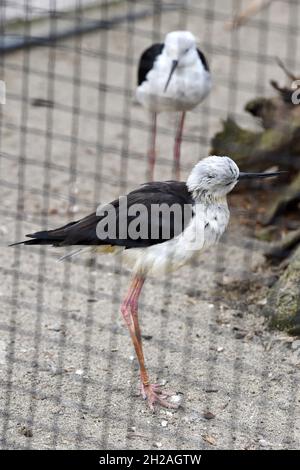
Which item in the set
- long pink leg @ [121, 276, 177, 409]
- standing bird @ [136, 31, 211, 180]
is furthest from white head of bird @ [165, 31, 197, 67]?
long pink leg @ [121, 276, 177, 409]

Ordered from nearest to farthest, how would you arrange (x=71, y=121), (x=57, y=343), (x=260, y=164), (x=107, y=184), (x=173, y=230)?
(x=173, y=230) < (x=57, y=343) < (x=260, y=164) < (x=107, y=184) < (x=71, y=121)

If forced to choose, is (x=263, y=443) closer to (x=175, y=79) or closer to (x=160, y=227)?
(x=160, y=227)

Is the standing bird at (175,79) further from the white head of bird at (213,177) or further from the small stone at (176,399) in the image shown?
the small stone at (176,399)

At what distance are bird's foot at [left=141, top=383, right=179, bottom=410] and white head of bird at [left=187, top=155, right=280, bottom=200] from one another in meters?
0.83

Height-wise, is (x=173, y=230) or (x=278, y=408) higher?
(x=173, y=230)

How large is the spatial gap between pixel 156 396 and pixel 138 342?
0.78 ft

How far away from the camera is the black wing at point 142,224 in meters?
4.09

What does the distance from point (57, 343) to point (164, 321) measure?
1.88 feet

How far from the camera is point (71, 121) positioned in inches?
303

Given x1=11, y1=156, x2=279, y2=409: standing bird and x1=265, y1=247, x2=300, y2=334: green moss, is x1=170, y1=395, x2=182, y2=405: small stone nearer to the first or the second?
x1=11, y1=156, x2=279, y2=409: standing bird

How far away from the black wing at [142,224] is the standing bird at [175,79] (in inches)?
85.6

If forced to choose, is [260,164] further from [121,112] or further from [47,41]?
[47,41]

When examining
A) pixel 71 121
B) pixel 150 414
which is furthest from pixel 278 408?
pixel 71 121

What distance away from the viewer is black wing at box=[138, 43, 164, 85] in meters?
6.50
